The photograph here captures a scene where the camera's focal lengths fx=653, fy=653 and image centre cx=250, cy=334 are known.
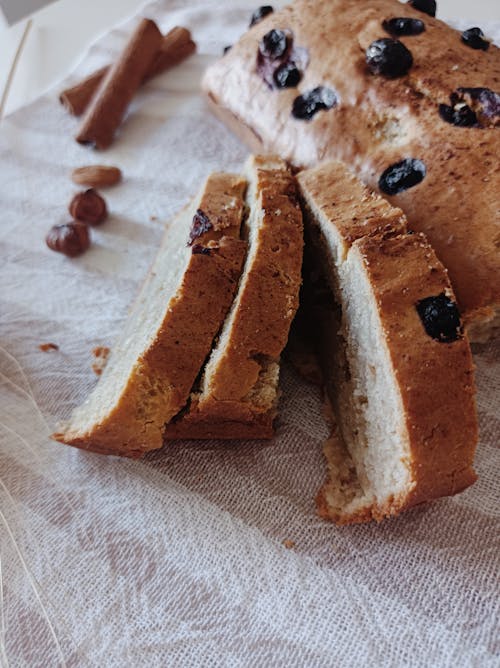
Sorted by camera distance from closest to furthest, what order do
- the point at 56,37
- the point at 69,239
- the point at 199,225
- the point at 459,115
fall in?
1. the point at 199,225
2. the point at 459,115
3. the point at 69,239
4. the point at 56,37

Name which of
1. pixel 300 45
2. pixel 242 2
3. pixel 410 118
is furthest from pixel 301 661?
pixel 242 2

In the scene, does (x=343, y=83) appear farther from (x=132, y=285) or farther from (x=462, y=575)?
(x=462, y=575)

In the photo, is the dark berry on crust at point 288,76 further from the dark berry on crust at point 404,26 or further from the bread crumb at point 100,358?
the bread crumb at point 100,358

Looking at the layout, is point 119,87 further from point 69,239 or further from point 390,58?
point 390,58

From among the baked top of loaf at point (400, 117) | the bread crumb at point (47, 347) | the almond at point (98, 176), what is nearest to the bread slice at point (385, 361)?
the baked top of loaf at point (400, 117)

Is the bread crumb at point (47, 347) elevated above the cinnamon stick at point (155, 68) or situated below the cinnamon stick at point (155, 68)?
below

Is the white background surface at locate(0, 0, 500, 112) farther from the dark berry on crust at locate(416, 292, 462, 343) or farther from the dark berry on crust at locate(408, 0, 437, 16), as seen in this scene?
the dark berry on crust at locate(416, 292, 462, 343)

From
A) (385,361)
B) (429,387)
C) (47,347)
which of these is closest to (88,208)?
(47,347)
